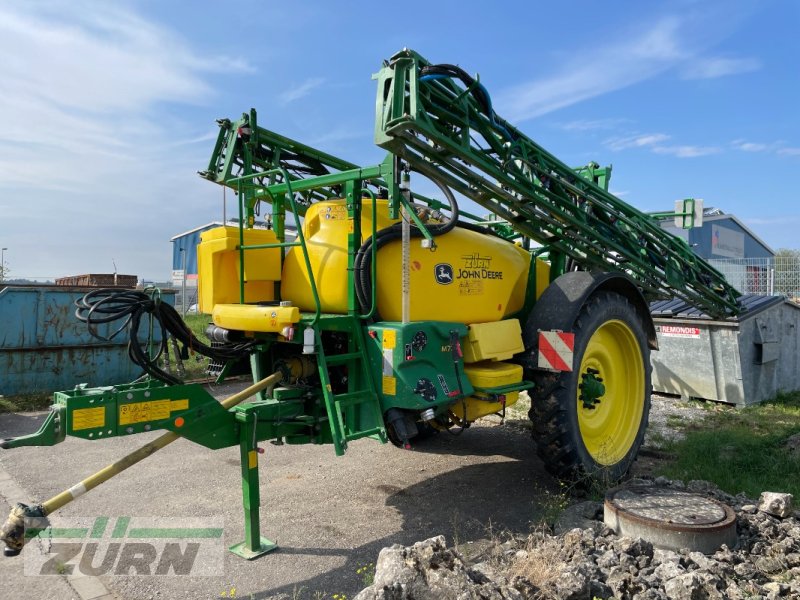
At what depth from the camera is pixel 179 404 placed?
3.46 meters

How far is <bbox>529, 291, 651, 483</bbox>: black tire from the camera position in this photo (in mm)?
4379

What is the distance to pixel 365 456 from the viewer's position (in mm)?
5672

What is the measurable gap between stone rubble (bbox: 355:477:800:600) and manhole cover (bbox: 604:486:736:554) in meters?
0.08

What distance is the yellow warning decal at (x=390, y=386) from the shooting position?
375 cm

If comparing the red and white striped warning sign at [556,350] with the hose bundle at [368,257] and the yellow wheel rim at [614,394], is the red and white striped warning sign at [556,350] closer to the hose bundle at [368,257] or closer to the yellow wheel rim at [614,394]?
the yellow wheel rim at [614,394]

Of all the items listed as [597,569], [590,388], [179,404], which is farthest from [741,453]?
[179,404]

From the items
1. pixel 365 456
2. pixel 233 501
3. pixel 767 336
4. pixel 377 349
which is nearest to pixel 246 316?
pixel 377 349

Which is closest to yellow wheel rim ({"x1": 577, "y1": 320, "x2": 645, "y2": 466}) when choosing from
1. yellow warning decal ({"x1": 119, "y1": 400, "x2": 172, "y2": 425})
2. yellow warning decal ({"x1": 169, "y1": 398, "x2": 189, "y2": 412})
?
yellow warning decal ({"x1": 169, "y1": 398, "x2": 189, "y2": 412})

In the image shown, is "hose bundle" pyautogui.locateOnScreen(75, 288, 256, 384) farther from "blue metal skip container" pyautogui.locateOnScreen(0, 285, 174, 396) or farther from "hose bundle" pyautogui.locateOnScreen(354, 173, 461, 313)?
"blue metal skip container" pyautogui.locateOnScreen(0, 285, 174, 396)

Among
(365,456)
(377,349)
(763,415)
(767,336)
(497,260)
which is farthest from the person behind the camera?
(767,336)

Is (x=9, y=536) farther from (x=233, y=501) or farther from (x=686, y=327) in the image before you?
(x=686, y=327)

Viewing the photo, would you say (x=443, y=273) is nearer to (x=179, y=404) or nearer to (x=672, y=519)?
(x=179, y=404)

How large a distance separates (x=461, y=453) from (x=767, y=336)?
483 centimetres

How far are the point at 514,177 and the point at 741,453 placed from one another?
335 cm
